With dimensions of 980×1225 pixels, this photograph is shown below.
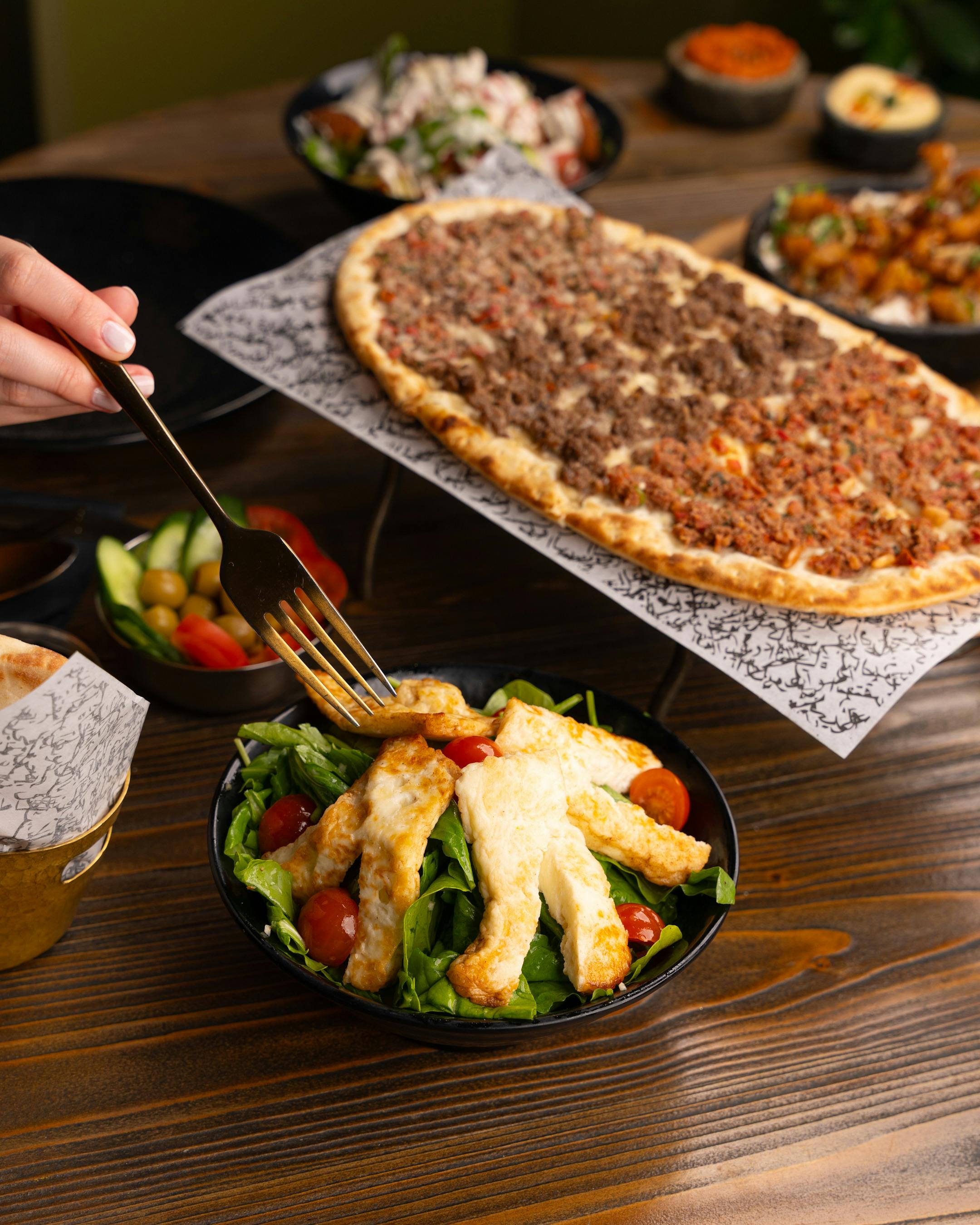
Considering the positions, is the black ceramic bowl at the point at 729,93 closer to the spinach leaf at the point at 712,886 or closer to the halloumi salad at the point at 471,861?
the halloumi salad at the point at 471,861

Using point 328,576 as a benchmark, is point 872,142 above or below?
above

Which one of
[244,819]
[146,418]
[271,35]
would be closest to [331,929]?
[244,819]

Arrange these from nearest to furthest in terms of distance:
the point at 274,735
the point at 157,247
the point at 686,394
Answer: the point at 274,735, the point at 686,394, the point at 157,247

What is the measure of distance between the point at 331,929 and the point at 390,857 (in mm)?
133

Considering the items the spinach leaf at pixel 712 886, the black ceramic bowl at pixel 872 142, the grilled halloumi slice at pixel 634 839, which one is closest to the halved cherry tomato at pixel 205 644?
the grilled halloumi slice at pixel 634 839

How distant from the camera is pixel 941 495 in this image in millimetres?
2178

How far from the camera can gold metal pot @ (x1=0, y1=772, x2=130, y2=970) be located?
1397mm

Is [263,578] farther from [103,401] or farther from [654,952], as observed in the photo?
[654,952]

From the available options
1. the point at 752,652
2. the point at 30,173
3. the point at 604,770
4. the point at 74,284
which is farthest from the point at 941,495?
the point at 30,173

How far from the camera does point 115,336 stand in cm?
166

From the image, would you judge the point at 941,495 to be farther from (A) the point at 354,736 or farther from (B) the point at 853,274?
(A) the point at 354,736

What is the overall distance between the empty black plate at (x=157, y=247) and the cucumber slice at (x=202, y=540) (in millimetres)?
521

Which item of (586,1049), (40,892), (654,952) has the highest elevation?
(40,892)

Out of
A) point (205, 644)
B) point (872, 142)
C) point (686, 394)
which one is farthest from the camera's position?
point (872, 142)
